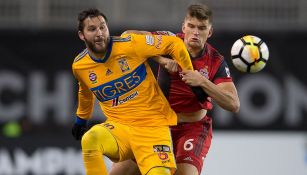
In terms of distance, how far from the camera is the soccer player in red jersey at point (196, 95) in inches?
377

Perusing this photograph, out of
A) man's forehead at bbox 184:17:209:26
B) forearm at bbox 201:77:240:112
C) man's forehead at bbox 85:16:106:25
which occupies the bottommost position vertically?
forearm at bbox 201:77:240:112

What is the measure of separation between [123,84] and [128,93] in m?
0.11

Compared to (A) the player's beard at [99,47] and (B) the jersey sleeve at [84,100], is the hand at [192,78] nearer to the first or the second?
(A) the player's beard at [99,47]

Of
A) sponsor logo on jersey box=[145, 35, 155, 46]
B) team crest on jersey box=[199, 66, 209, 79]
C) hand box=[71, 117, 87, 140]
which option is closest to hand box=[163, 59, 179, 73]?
sponsor logo on jersey box=[145, 35, 155, 46]

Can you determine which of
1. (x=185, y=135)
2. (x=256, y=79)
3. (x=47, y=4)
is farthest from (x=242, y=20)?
(x=185, y=135)

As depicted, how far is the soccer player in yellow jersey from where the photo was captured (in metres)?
9.28

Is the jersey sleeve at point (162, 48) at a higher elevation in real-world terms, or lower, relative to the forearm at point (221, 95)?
higher

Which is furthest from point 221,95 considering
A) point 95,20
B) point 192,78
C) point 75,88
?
point 75,88

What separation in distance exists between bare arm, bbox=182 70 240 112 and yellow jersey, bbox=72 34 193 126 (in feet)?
0.40

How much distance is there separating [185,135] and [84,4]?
258 inches

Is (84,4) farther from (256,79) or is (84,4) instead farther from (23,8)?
(256,79)

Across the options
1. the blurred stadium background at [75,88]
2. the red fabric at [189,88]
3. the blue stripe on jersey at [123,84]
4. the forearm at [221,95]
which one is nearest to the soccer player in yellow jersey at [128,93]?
the blue stripe on jersey at [123,84]

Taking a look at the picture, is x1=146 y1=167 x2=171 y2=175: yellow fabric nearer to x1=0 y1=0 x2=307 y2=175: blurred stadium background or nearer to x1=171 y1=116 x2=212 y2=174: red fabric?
x1=171 y1=116 x2=212 y2=174: red fabric

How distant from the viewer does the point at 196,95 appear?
9.48 m
